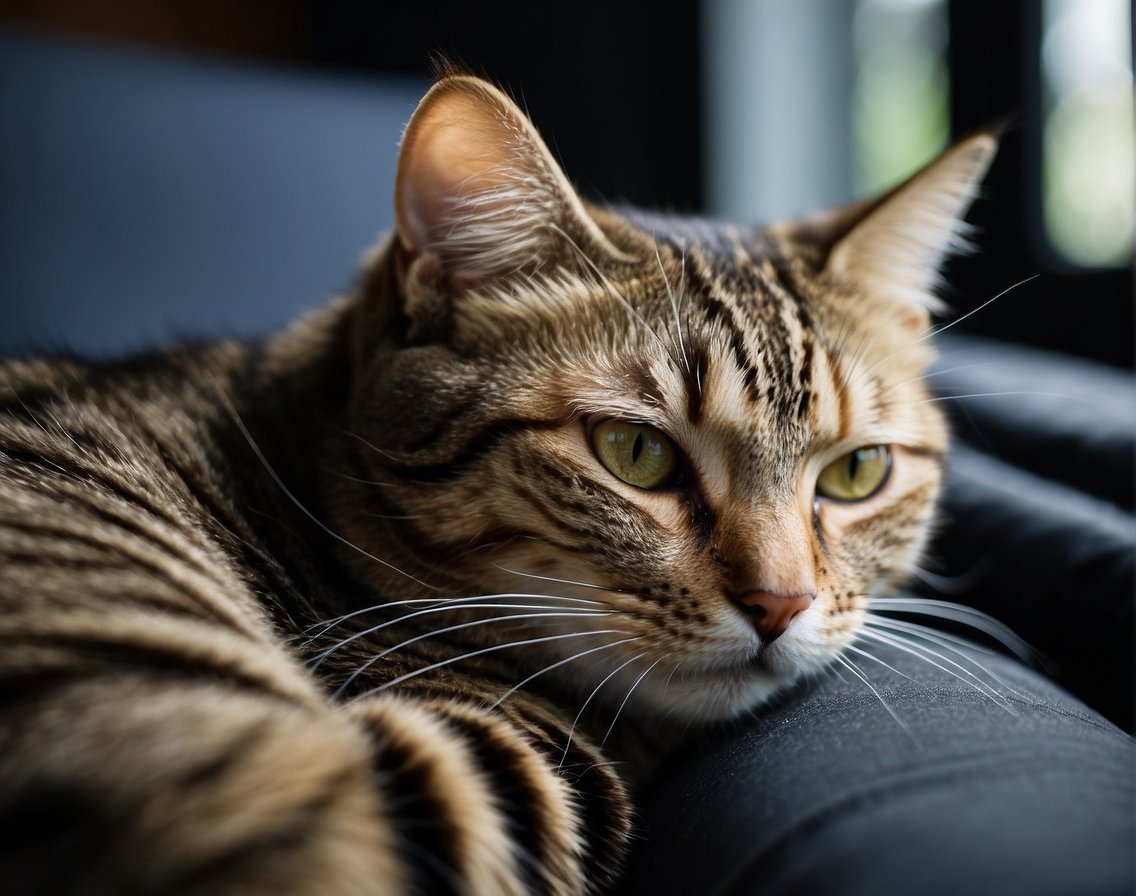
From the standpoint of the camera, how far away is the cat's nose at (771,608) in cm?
86

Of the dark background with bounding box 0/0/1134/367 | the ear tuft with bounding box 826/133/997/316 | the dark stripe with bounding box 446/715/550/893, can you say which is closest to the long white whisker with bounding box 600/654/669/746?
the dark stripe with bounding box 446/715/550/893

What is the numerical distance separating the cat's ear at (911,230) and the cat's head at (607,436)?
14 cm

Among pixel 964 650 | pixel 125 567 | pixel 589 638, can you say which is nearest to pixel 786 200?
pixel 964 650

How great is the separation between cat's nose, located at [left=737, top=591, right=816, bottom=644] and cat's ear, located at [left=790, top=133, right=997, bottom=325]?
1.65 ft

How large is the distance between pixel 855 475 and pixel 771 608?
28 centimetres

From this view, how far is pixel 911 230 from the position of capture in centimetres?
122

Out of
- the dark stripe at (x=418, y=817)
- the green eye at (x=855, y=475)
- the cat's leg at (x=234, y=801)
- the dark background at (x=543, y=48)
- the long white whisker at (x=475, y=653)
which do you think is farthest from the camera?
the dark background at (x=543, y=48)

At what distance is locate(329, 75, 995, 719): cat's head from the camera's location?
889mm

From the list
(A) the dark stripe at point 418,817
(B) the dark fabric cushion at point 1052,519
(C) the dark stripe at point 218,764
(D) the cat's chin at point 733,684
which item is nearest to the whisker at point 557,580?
(D) the cat's chin at point 733,684

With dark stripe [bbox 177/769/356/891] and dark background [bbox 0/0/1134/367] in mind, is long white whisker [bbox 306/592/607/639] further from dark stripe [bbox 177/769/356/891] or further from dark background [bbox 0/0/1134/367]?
dark background [bbox 0/0/1134/367]

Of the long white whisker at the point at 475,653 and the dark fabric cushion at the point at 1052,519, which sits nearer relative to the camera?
the long white whisker at the point at 475,653

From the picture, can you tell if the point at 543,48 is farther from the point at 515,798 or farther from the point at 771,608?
the point at 515,798

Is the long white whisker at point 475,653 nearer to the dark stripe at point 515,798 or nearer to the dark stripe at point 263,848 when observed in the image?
the dark stripe at point 515,798

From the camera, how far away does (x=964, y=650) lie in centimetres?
107
